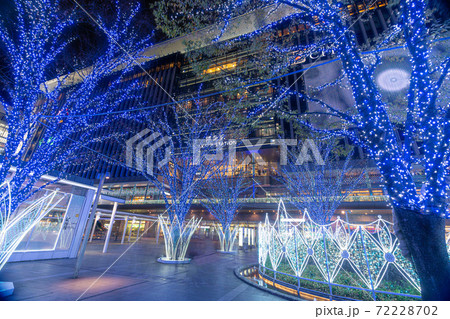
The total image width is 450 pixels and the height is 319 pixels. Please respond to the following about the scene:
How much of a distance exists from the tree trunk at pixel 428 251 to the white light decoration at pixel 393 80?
7.91 meters

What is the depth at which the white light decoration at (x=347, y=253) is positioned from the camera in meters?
5.02

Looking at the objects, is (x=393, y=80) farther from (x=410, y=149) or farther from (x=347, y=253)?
(x=347, y=253)

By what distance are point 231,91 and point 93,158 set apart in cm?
5201

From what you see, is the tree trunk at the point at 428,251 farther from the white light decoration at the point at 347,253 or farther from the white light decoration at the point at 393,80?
the white light decoration at the point at 393,80

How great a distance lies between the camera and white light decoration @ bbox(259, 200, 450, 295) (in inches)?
Result: 198

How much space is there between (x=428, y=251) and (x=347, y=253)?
3.09 meters

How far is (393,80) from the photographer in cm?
824

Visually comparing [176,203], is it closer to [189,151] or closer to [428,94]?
[189,151]

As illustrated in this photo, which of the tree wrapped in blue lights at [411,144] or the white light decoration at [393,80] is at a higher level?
the white light decoration at [393,80]

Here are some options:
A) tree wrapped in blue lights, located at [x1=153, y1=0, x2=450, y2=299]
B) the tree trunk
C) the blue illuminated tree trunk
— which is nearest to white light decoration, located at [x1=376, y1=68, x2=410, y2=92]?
the blue illuminated tree trunk

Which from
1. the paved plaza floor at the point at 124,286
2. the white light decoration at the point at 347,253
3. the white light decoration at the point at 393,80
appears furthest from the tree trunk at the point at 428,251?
the white light decoration at the point at 393,80

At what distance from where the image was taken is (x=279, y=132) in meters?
32.4

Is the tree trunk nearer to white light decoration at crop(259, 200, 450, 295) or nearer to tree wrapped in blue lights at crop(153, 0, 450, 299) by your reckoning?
tree wrapped in blue lights at crop(153, 0, 450, 299)

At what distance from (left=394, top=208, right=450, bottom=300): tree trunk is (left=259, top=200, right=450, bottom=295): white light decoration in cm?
235
